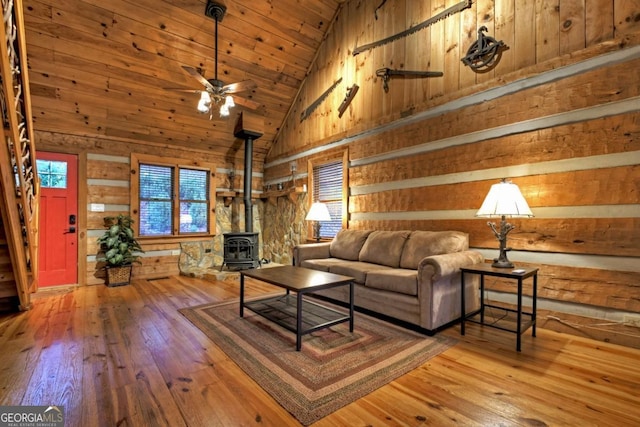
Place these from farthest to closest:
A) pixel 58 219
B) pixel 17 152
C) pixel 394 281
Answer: pixel 58 219 < pixel 394 281 < pixel 17 152

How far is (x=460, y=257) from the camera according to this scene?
278cm

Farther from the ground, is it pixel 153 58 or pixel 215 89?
pixel 153 58

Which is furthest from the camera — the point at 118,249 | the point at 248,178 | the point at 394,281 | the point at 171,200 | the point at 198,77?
the point at 248,178

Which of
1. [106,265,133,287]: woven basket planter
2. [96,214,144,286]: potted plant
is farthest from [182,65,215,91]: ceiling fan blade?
[106,265,133,287]: woven basket planter

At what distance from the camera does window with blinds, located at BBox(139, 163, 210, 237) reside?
538 cm

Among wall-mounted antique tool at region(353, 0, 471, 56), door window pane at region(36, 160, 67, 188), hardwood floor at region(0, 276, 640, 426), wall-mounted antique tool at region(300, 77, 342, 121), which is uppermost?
wall-mounted antique tool at region(353, 0, 471, 56)

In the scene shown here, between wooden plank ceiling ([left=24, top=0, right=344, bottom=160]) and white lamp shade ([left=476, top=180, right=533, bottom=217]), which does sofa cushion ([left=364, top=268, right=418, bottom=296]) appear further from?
wooden plank ceiling ([left=24, top=0, right=344, bottom=160])

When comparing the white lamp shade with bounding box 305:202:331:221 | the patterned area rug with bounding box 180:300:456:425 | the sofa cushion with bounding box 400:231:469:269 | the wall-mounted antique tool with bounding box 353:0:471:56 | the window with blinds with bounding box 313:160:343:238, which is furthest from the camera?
the window with blinds with bounding box 313:160:343:238

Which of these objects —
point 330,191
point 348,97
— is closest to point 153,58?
point 348,97

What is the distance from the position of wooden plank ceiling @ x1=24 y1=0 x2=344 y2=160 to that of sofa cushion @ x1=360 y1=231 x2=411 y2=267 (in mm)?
3552

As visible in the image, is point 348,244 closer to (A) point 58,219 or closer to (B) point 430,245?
(B) point 430,245

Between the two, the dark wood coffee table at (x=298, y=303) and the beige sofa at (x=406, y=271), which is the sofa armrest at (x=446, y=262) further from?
the dark wood coffee table at (x=298, y=303)

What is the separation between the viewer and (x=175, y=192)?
5.63m

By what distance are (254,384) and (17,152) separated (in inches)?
104
